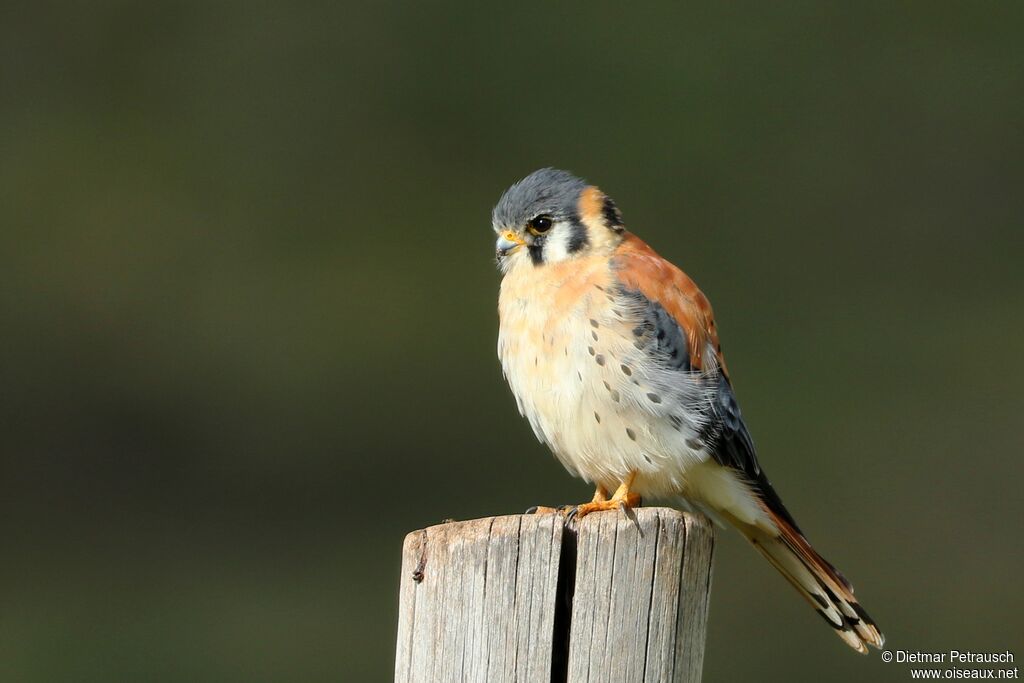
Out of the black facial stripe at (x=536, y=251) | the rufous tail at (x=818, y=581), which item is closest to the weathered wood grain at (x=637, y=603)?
the rufous tail at (x=818, y=581)

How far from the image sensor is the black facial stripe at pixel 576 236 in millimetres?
3002

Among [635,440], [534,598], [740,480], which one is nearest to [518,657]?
[534,598]

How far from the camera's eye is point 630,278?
2873mm

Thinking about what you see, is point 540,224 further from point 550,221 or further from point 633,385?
point 633,385

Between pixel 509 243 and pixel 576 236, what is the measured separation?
146mm

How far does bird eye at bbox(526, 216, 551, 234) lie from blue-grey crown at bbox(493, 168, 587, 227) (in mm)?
10

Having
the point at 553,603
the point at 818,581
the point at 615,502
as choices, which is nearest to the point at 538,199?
the point at 615,502

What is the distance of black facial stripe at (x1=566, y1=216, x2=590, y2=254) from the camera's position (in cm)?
300

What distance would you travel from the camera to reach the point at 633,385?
108 inches

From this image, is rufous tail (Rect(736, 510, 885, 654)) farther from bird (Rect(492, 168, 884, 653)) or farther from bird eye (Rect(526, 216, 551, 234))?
bird eye (Rect(526, 216, 551, 234))

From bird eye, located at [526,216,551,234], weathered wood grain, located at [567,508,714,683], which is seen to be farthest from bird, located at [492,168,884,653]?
weathered wood grain, located at [567,508,714,683]

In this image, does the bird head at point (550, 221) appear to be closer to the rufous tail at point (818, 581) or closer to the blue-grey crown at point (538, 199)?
the blue-grey crown at point (538, 199)

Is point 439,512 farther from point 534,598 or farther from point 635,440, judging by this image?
point 534,598

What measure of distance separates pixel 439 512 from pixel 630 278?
403 cm
